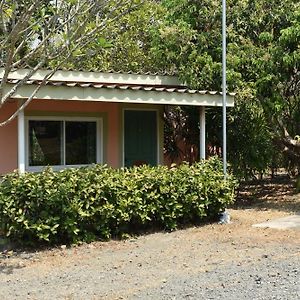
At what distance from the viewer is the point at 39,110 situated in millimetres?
11656

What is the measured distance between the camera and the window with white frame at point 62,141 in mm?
11719

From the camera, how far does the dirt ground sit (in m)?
6.25

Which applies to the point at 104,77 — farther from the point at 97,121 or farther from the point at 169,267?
the point at 169,267

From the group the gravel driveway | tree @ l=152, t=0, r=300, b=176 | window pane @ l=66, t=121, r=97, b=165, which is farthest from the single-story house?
the gravel driveway

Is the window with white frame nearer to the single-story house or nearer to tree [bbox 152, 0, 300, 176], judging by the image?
the single-story house

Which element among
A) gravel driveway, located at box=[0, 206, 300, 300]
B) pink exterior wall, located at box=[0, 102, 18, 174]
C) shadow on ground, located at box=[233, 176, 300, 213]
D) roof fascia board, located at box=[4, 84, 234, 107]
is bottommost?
gravel driveway, located at box=[0, 206, 300, 300]

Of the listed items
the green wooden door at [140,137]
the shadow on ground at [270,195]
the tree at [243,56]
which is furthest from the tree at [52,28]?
the shadow on ground at [270,195]

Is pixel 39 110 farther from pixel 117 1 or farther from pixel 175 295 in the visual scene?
pixel 175 295

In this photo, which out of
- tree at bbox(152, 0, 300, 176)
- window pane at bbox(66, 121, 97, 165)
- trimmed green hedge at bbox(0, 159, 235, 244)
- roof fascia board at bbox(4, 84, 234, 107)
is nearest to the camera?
trimmed green hedge at bbox(0, 159, 235, 244)

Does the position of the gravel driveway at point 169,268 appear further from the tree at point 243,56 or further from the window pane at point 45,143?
the tree at point 243,56

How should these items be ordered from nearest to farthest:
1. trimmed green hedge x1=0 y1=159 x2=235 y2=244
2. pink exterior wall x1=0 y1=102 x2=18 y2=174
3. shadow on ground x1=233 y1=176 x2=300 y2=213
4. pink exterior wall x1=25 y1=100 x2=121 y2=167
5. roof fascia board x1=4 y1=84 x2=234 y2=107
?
trimmed green hedge x1=0 y1=159 x2=235 y2=244 < roof fascia board x1=4 y1=84 x2=234 y2=107 < pink exterior wall x1=0 y1=102 x2=18 y2=174 < pink exterior wall x1=25 y1=100 x2=121 y2=167 < shadow on ground x1=233 y1=176 x2=300 y2=213

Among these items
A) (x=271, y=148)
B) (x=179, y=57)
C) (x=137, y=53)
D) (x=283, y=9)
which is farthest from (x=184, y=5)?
(x=137, y=53)

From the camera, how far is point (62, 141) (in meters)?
12.0

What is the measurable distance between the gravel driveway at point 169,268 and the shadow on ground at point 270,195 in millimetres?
3428
